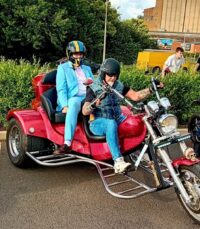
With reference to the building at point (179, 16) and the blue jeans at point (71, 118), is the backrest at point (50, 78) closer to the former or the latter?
the blue jeans at point (71, 118)

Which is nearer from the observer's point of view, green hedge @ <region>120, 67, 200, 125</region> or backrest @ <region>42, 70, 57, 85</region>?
backrest @ <region>42, 70, 57, 85</region>

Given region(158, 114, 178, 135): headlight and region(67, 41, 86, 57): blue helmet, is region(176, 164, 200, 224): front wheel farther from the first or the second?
region(67, 41, 86, 57): blue helmet

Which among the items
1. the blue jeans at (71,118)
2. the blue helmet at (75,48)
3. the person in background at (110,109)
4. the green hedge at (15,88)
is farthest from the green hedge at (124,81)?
the person in background at (110,109)

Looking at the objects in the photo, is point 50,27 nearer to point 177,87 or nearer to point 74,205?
point 177,87

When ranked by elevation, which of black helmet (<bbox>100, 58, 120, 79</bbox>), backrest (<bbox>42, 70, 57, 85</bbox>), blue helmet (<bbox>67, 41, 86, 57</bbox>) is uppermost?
blue helmet (<bbox>67, 41, 86, 57</bbox>)

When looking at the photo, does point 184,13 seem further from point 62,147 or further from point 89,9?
point 62,147

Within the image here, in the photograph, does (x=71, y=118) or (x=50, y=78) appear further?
(x=50, y=78)

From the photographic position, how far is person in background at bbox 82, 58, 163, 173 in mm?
4586

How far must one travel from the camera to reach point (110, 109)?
194 inches

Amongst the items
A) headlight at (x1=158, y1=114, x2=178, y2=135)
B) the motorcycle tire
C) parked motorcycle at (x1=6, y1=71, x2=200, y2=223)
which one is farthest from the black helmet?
the motorcycle tire

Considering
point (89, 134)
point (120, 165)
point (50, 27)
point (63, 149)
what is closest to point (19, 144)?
point (63, 149)

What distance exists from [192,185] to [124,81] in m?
4.39

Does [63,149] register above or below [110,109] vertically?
below

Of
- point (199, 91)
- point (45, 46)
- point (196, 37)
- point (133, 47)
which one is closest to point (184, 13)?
point (196, 37)
